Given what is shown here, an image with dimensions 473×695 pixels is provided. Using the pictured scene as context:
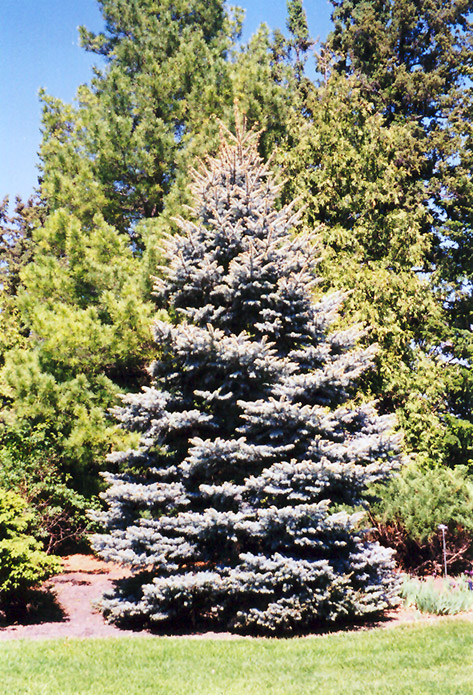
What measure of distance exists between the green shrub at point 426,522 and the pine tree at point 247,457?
1992mm

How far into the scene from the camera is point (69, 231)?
34.5 ft

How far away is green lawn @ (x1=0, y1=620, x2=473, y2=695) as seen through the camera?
4.33 m

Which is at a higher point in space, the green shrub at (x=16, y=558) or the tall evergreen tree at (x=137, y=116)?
the tall evergreen tree at (x=137, y=116)

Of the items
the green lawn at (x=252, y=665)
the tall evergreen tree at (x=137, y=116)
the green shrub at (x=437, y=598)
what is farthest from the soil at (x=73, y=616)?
the tall evergreen tree at (x=137, y=116)

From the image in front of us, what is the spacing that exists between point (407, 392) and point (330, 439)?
21.0 ft

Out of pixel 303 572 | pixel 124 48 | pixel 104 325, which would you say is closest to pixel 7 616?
pixel 303 572

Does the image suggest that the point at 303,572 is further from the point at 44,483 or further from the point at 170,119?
the point at 170,119

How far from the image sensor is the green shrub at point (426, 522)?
27.9 ft

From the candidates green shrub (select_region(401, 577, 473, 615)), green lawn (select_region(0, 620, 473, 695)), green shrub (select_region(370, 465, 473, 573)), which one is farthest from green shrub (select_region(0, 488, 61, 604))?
green shrub (select_region(370, 465, 473, 573))

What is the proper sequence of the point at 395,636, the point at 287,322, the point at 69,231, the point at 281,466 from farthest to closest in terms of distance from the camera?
the point at 69,231 → the point at 287,322 → the point at 281,466 → the point at 395,636

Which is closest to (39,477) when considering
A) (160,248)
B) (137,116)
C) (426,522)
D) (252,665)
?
(160,248)

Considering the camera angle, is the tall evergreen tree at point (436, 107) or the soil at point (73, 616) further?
the tall evergreen tree at point (436, 107)

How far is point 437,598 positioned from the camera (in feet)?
22.3

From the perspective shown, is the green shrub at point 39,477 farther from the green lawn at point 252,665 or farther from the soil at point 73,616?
the green lawn at point 252,665
